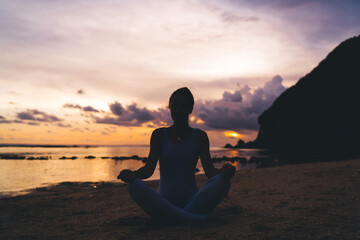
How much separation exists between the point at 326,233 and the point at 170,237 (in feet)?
6.26

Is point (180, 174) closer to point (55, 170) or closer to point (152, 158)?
point (152, 158)

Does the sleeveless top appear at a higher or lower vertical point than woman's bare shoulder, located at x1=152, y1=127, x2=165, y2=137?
lower

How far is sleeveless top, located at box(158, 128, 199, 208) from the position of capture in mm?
3711

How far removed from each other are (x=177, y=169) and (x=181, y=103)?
3.15 feet

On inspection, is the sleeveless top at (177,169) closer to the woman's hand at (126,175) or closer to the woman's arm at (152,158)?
the woman's arm at (152,158)

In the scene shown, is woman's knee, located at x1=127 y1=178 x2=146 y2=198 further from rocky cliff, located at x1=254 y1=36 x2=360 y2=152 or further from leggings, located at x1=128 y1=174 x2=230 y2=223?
rocky cliff, located at x1=254 y1=36 x2=360 y2=152

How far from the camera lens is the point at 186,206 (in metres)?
3.74

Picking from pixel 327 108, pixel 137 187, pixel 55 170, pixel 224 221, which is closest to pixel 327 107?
pixel 327 108

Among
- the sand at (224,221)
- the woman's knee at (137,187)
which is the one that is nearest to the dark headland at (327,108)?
the sand at (224,221)

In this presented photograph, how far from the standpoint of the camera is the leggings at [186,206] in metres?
3.49

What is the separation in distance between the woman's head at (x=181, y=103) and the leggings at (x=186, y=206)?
1.01 m

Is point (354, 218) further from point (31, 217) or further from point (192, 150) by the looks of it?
point (31, 217)

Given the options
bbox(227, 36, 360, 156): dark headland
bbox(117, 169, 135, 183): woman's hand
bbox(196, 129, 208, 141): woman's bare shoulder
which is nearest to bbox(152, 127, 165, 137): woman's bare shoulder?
bbox(196, 129, 208, 141): woman's bare shoulder

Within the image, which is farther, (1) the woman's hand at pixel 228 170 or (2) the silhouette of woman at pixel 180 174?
(2) the silhouette of woman at pixel 180 174
